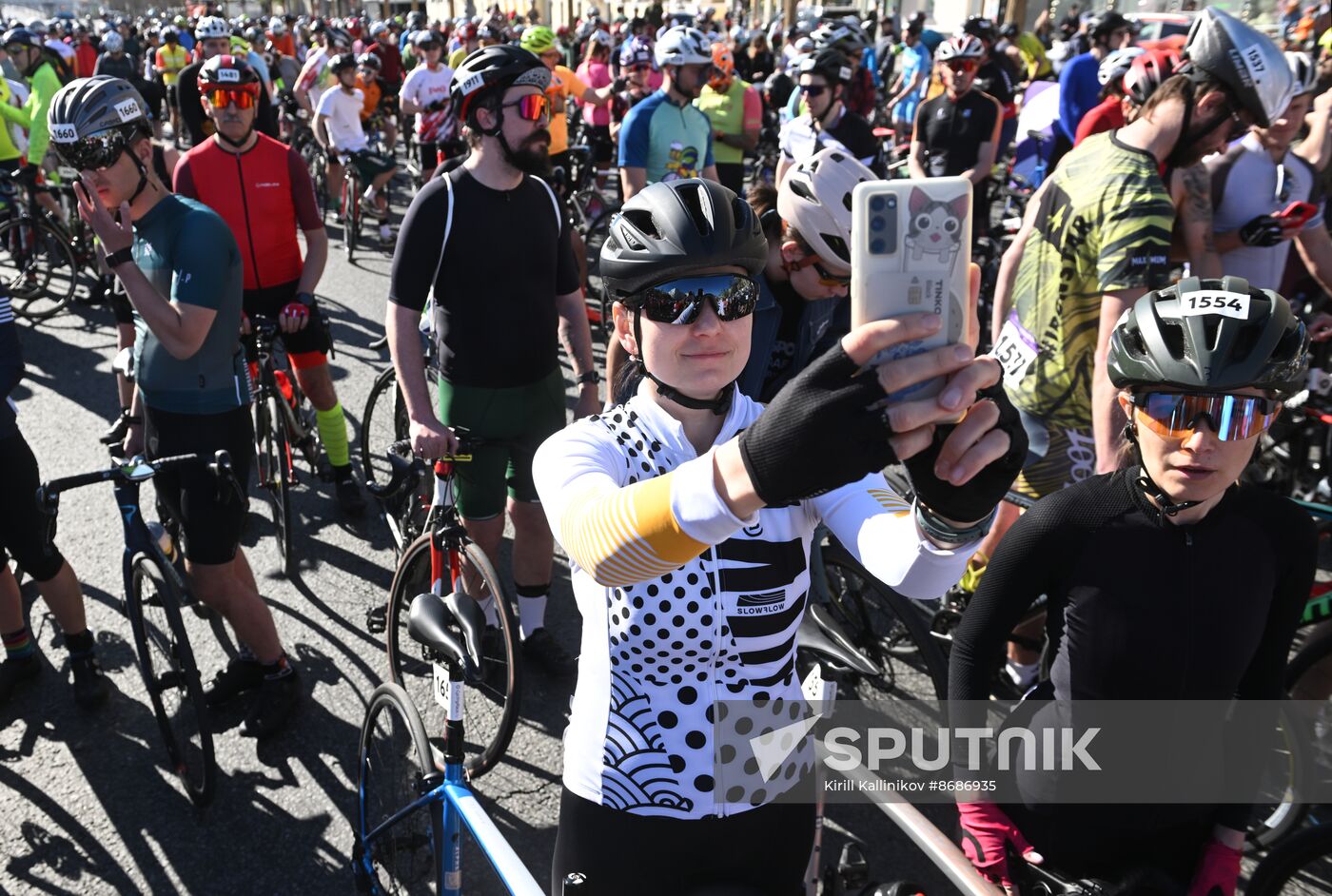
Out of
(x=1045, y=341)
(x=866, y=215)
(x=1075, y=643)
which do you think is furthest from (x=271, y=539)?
(x=866, y=215)

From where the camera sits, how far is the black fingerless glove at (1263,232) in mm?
4414

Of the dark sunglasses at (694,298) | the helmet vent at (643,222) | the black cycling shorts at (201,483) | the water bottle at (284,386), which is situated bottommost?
the water bottle at (284,386)

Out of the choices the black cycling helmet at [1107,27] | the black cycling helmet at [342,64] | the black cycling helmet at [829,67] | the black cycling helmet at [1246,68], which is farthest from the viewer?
the black cycling helmet at [1107,27]

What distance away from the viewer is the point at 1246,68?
10.8 feet

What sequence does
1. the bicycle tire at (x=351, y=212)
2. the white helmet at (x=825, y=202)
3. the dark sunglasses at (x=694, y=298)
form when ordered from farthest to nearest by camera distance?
the bicycle tire at (x=351, y=212), the white helmet at (x=825, y=202), the dark sunglasses at (x=694, y=298)

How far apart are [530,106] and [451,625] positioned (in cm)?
214

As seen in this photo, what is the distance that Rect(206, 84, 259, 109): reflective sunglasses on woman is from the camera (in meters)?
5.35

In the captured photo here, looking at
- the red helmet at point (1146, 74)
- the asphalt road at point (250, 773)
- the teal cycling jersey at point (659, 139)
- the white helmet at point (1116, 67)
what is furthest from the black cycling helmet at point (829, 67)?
the asphalt road at point (250, 773)

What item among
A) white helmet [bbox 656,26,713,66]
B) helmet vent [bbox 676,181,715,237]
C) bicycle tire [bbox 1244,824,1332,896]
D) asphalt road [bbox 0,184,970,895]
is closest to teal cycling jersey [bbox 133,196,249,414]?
asphalt road [bbox 0,184,970,895]

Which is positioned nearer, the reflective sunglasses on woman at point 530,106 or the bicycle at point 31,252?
the reflective sunglasses on woman at point 530,106

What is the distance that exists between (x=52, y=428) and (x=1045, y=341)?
22.3 feet

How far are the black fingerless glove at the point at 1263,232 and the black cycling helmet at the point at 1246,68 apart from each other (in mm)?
1151

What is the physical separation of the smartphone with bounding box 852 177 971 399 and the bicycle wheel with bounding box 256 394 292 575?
4.75m

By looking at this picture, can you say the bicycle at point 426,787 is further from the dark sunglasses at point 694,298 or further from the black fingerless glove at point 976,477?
the black fingerless glove at point 976,477
